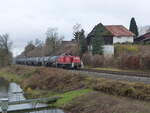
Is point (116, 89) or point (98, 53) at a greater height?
point (98, 53)

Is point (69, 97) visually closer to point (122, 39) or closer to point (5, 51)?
point (122, 39)

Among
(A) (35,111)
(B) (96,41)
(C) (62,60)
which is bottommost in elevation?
(A) (35,111)

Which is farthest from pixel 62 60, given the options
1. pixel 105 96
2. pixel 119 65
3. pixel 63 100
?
pixel 105 96

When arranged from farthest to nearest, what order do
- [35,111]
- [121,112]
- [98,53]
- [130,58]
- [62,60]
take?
[98,53], [62,60], [130,58], [35,111], [121,112]

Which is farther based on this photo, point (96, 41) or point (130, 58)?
point (96, 41)

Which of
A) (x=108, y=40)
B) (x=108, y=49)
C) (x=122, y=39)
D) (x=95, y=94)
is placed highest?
(x=122, y=39)

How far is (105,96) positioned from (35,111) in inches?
283

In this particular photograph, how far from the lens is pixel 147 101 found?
17.1 m

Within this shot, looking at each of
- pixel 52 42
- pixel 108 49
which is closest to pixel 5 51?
pixel 52 42

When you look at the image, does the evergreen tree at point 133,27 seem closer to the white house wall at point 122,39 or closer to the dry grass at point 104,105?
the white house wall at point 122,39

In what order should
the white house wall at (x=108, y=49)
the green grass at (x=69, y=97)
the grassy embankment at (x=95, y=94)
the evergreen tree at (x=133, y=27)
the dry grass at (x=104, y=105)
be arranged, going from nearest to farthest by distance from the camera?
1. the dry grass at (x=104, y=105)
2. the grassy embankment at (x=95, y=94)
3. the green grass at (x=69, y=97)
4. the white house wall at (x=108, y=49)
5. the evergreen tree at (x=133, y=27)

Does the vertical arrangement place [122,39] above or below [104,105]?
above

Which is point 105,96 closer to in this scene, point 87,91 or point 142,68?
point 87,91

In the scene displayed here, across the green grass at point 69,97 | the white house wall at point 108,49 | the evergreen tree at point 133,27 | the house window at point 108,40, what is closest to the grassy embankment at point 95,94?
the green grass at point 69,97
